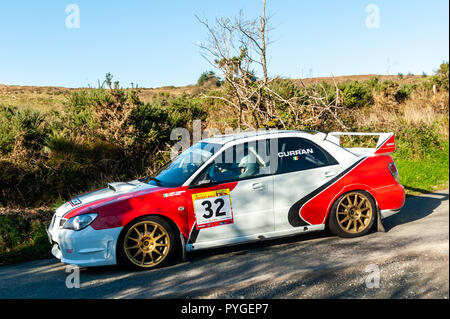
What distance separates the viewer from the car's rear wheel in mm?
6586

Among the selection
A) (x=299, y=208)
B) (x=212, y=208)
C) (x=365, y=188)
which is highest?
(x=365, y=188)

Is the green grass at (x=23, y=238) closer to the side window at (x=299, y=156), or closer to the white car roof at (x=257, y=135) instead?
the white car roof at (x=257, y=135)

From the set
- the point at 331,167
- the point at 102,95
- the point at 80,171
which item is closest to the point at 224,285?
the point at 331,167

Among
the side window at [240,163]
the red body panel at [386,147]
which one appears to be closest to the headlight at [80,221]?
the side window at [240,163]

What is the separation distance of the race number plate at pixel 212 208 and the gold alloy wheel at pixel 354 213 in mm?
1707

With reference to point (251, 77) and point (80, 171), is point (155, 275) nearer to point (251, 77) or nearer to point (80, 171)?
point (80, 171)

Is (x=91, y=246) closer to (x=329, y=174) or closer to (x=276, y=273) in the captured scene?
(x=276, y=273)

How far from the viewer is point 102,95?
14375 millimetres

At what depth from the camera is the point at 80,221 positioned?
18.7 feet

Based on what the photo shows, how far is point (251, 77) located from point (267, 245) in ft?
25.5

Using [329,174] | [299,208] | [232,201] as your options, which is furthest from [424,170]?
[232,201]

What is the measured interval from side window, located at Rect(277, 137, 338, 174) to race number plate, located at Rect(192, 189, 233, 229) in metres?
0.95

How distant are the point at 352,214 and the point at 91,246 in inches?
148
